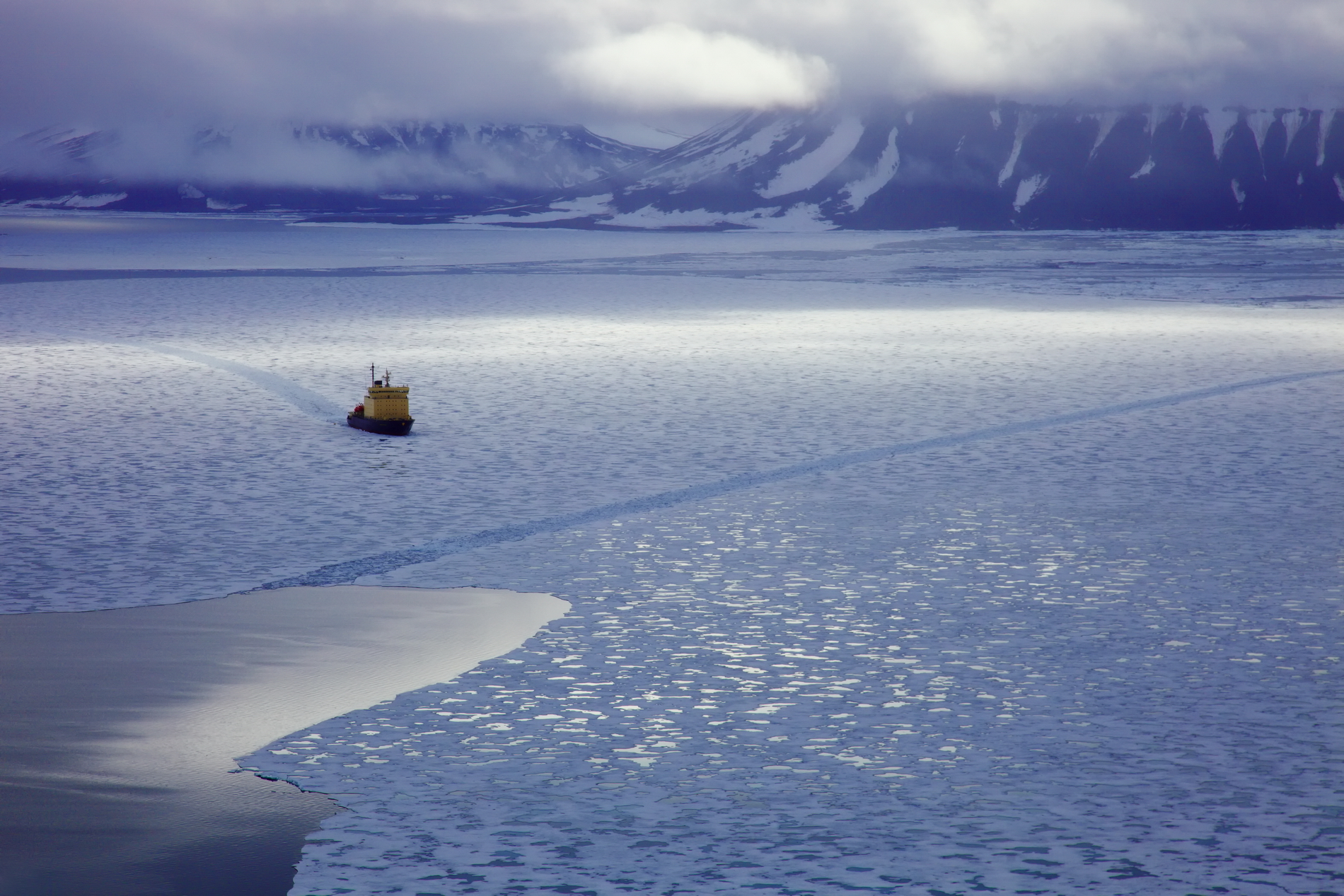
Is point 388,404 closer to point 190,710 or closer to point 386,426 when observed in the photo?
point 386,426

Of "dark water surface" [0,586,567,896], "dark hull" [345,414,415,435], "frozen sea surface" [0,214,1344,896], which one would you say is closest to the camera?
"dark water surface" [0,586,567,896]

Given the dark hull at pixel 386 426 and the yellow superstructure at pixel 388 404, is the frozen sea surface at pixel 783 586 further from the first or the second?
the yellow superstructure at pixel 388 404

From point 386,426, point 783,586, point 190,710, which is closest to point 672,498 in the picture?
point 783,586

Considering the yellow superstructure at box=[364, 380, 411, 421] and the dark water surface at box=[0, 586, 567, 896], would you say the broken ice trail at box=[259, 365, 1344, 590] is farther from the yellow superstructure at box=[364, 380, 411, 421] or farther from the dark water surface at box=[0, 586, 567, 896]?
the yellow superstructure at box=[364, 380, 411, 421]

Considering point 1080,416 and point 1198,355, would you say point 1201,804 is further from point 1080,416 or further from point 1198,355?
point 1198,355

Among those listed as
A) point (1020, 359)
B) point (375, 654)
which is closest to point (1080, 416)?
point (1020, 359)

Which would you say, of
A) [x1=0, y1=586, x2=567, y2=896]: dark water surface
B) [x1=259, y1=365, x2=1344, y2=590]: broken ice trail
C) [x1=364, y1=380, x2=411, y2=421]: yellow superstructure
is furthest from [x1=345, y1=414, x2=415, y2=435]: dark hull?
[x1=0, y1=586, x2=567, y2=896]: dark water surface
